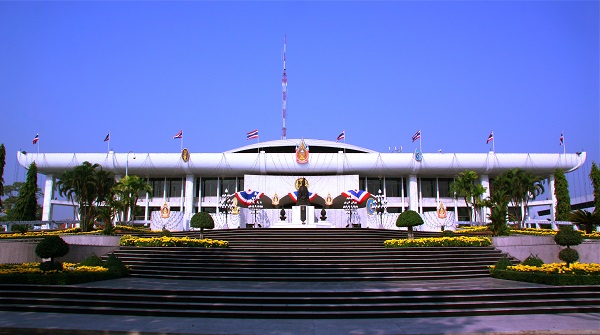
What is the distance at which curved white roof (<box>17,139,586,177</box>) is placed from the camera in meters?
55.1

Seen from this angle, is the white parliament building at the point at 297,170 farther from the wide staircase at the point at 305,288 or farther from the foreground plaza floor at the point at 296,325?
the foreground plaza floor at the point at 296,325

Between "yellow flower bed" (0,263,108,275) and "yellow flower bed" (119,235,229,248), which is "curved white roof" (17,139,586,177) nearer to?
"yellow flower bed" (119,235,229,248)

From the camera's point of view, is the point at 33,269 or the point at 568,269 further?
the point at 33,269

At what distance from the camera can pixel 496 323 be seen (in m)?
12.0

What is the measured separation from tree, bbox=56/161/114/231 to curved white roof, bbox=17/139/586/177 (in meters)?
18.3

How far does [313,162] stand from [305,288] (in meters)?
39.9

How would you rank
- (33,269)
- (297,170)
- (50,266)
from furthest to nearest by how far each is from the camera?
(297,170)
(33,269)
(50,266)

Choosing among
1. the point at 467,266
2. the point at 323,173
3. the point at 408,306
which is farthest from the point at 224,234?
the point at 323,173

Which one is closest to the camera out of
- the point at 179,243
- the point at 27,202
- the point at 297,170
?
the point at 179,243

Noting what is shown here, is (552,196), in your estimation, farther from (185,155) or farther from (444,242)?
(185,155)

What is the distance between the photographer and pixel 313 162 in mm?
55344

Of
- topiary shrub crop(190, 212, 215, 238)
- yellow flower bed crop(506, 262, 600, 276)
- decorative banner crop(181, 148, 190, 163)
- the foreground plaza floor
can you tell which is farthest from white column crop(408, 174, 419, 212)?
the foreground plaza floor

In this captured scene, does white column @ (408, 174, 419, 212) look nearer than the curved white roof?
No

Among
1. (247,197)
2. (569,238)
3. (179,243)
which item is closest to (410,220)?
(569,238)
